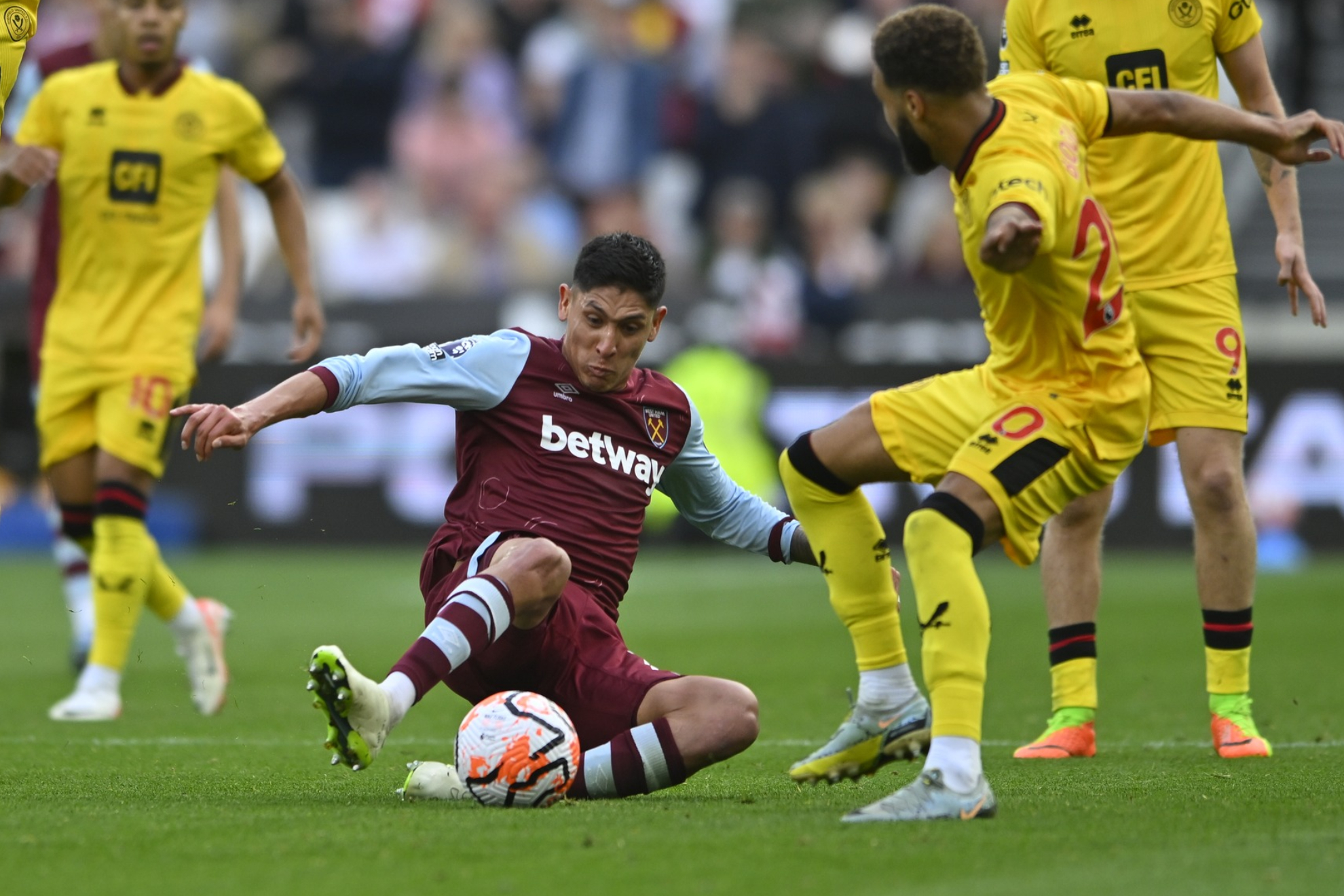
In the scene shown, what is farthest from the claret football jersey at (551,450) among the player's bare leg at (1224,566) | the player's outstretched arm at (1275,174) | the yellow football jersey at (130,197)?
the yellow football jersey at (130,197)

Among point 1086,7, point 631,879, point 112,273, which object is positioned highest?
point 1086,7

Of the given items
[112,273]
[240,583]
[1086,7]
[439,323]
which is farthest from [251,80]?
[1086,7]

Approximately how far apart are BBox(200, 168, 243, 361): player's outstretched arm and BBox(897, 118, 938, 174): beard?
156 inches

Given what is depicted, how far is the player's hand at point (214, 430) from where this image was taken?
3.97 meters

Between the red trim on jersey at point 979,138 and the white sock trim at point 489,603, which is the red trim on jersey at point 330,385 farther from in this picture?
the red trim on jersey at point 979,138

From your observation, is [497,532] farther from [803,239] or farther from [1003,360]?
[803,239]

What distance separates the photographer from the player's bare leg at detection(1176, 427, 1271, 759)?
5.44 metres

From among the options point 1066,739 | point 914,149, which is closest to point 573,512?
point 914,149

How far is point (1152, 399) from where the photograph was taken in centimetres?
556

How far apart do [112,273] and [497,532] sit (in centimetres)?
317

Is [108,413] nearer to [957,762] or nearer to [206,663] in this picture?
[206,663]

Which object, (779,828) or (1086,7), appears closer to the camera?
(779,828)

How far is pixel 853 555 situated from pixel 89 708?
132 inches

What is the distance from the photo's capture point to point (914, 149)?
4223 mm
